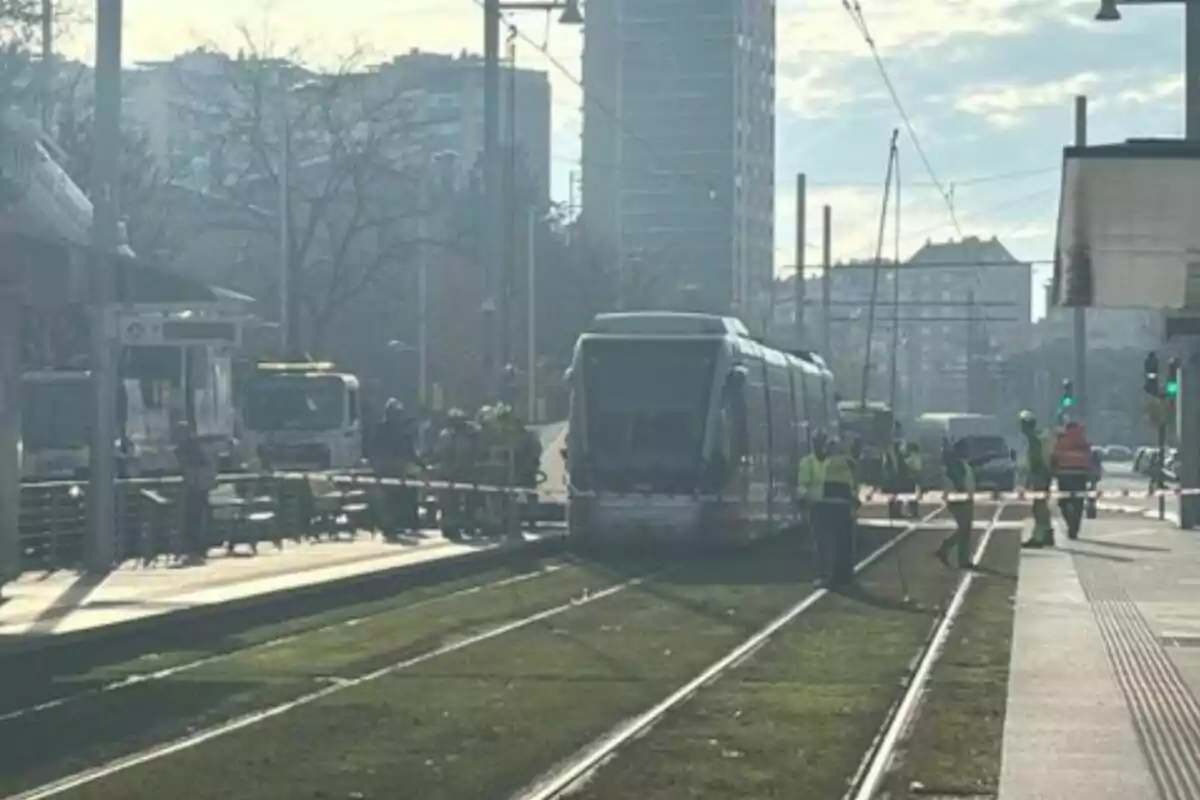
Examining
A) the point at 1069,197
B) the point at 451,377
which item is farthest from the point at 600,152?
the point at 1069,197


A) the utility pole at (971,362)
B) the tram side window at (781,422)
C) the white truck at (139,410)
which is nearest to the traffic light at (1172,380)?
the tram side window at (781,422)

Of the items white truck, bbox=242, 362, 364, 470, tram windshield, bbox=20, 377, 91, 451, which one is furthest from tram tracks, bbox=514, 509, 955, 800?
white truck, bbox=242, 362, 364, 470

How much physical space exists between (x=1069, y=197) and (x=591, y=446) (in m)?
17.8

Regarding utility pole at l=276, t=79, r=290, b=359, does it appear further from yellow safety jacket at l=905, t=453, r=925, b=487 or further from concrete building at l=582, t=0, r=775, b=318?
concrete building at l=582, t=0, r=775, b=318

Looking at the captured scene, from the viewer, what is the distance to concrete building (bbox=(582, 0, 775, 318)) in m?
164

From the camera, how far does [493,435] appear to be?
37.8m

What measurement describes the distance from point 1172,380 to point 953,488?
13.8 metres

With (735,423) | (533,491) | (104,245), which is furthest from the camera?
(533,491)

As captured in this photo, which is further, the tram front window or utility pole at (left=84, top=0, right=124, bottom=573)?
the tram front window

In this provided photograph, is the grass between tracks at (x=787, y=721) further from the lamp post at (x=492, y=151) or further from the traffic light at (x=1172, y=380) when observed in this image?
the traffic light at (x=1172, y=380)

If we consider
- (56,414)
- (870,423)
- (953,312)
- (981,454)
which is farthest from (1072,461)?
(953,312)

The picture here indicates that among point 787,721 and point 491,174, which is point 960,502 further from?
point 787,721

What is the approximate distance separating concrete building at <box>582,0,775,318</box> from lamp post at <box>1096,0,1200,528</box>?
11202 centimetres

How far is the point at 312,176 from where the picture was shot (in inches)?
3211
